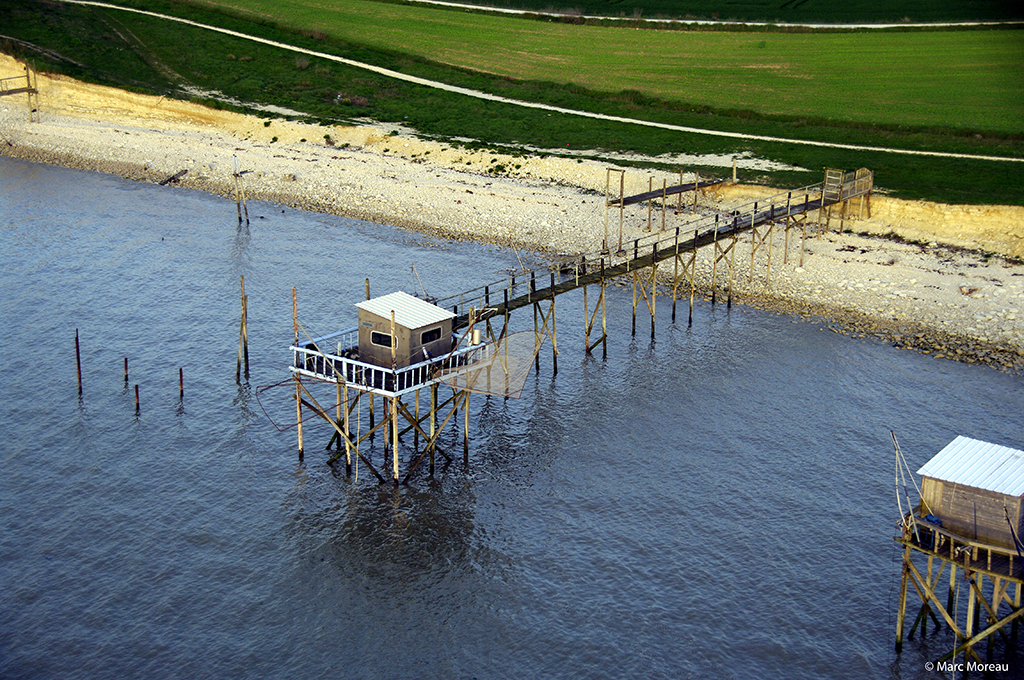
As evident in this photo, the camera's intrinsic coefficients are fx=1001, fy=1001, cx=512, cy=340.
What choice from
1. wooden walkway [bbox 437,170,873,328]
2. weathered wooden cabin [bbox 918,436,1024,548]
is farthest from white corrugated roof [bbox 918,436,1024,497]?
wooden walkway [bbox 437,170,873,328]

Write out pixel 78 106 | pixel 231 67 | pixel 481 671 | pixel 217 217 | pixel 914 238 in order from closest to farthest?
pixel 481 671 < pixel 914 238 < pixel 217 217 < pixel 78 106 < pixel 231 67

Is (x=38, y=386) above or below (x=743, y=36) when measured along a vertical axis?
below

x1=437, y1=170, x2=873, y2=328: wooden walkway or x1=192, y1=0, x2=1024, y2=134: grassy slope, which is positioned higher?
x1=192, y1=0, x2=1024, y2=134: grassy slope

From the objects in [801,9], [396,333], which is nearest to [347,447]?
[396,333]

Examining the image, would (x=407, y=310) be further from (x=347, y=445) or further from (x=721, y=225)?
(x=721, y=225)

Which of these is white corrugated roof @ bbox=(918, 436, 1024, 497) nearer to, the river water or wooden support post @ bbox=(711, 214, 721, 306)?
the river water

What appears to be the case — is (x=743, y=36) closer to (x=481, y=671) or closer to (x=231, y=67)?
(x=231, y=67)

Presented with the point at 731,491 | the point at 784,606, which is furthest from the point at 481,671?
the point at 731,491
